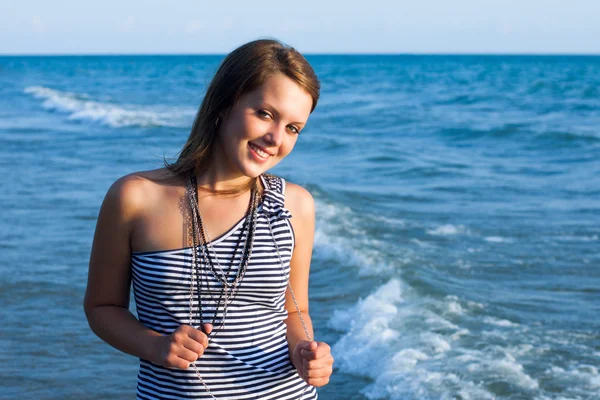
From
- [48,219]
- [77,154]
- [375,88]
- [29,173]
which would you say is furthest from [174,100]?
[48,219]

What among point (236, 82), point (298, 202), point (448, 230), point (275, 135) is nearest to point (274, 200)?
point (298, 202)

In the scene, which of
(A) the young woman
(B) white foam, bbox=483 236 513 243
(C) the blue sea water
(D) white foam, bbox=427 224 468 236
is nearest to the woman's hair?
(A) the young woman

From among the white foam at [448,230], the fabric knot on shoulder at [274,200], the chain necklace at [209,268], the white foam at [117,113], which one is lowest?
the chain necklace at [209,268]

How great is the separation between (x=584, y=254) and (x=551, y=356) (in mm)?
3298

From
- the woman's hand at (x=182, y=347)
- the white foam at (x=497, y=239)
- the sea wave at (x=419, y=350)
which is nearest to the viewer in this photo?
the woman's hand at (x=182, y=347)

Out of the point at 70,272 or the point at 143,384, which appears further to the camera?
the point at 70,272

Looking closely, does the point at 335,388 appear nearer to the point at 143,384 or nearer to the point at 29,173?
the point at 143,384

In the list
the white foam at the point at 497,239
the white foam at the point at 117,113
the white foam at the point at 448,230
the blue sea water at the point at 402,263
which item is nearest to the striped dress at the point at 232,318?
the blue sea water at the point at 402,263

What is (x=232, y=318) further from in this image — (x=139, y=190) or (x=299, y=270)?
(x=139, y=190)

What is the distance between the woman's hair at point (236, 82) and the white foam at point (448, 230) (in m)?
7.73

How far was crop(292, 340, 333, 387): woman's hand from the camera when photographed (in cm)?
202

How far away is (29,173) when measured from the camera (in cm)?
1349

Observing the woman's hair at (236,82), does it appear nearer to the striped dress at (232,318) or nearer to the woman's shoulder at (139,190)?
the woman's shoulder at (139,190)

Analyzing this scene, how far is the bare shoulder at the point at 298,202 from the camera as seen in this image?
2.26 m
